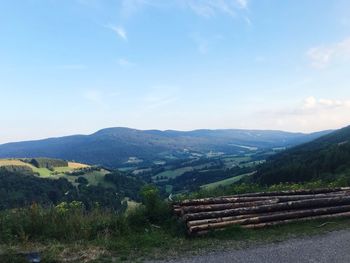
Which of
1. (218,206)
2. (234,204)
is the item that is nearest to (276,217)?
(234,204)

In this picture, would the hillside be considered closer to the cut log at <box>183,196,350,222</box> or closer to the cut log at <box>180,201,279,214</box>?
the cut log at <box>180,201,279,214</box>

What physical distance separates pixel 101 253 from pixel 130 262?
858 millimetres

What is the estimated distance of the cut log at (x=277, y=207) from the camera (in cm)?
1194

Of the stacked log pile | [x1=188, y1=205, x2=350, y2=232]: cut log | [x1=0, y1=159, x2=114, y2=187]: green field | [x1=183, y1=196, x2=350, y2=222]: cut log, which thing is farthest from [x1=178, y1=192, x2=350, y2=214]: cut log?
[x1=0, y1=159, x2=114, y2=187]: green field

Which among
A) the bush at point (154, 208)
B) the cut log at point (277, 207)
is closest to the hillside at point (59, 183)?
the bush at point (154, 208)

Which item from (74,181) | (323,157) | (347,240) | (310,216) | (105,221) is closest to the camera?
(347,240)

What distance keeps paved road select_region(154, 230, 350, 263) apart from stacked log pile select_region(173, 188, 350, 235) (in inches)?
65.4

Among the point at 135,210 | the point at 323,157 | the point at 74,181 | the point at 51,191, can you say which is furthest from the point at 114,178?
the point at 135,210

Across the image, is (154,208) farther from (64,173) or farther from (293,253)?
(64,173)

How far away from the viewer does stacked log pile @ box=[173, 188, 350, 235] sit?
11.8m

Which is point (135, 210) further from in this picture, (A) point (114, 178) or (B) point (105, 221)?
(A) point (114, 178)

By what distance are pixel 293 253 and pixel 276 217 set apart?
9.35 ft

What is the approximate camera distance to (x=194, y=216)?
38.8ft

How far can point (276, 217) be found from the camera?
1224 centimetres
